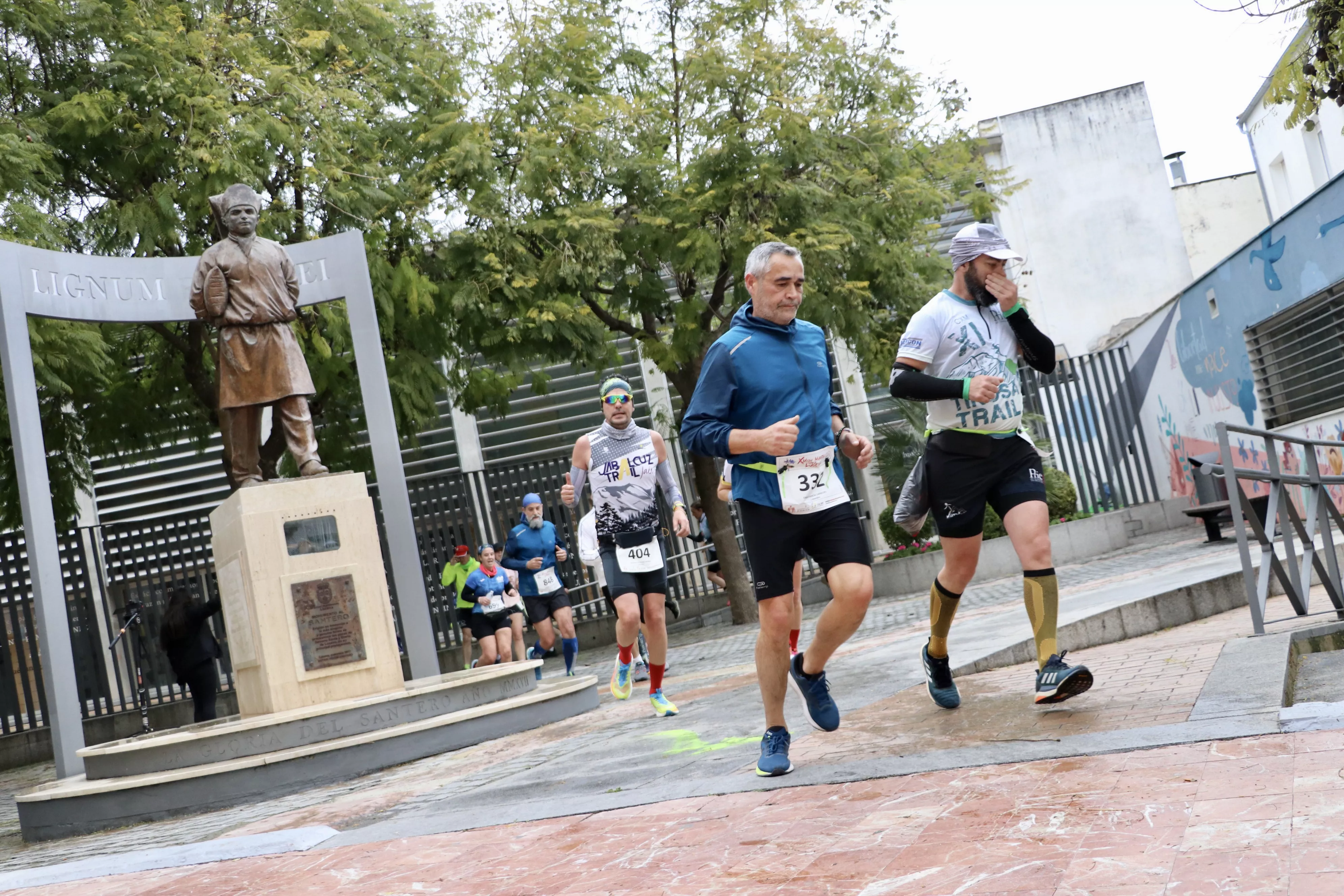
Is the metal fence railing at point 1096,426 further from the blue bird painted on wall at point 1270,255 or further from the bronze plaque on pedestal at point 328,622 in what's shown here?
the bronze plaque on pedestal at point 328,622

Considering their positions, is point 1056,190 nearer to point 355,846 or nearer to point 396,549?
point 396,549

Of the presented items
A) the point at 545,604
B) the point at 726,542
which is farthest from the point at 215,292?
the point at 726,542

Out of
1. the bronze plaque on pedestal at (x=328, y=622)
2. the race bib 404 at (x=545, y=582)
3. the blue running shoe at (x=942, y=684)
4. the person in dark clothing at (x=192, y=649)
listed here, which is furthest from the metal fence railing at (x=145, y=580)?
the blue running shoe at (x=942, y=684)

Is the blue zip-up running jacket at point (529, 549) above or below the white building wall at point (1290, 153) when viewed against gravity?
below

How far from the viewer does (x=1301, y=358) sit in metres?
15.4

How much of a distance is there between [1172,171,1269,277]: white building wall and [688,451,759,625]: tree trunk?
1944 centimetres

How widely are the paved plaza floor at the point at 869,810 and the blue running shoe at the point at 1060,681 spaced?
75mm

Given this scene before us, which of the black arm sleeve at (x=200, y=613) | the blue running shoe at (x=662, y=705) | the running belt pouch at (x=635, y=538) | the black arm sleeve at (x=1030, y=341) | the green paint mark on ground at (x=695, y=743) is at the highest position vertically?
the black arm sleeve at (x=1030, y=341)

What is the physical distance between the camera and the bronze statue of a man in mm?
9391

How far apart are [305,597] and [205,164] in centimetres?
608

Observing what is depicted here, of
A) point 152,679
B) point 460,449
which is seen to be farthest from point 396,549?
point 460,449

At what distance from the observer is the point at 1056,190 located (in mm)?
26516

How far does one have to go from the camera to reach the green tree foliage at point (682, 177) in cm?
1446

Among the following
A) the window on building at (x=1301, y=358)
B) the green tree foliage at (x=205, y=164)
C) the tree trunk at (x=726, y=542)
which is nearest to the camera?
the green tree foliage at (x=205, y=164)
